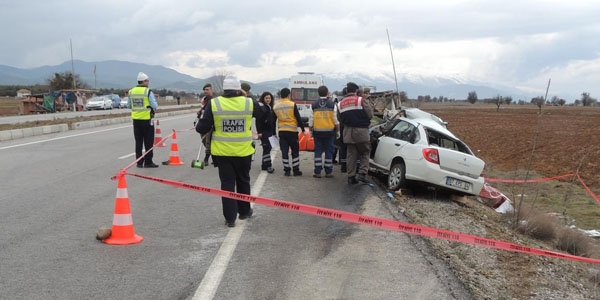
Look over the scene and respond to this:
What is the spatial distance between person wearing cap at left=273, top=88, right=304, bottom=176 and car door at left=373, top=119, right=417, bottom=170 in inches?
65.0

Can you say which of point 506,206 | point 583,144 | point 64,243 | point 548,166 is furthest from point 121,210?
point 583,144

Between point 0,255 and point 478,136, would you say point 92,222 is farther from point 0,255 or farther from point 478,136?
point 478,136

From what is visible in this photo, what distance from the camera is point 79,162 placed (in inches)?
447

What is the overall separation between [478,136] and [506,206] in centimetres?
1876

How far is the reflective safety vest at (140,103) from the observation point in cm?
1071

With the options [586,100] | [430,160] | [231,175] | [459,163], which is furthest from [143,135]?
[586,100]

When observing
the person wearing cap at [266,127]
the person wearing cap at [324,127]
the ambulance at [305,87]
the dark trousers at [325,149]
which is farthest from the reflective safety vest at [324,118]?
the ambulance at [305,87]

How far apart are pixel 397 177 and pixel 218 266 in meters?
5.26

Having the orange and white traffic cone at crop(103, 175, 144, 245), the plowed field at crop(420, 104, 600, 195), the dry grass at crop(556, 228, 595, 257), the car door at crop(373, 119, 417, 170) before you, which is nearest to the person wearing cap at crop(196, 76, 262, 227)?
the orange and white traffic cone at crop(103, 175, 144, 245)

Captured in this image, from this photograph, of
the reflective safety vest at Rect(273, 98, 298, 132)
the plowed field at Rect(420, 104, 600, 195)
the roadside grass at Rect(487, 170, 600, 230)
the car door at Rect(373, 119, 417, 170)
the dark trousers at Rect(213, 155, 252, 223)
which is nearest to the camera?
the dark trousers at Rect(213, 155, 252, 223)

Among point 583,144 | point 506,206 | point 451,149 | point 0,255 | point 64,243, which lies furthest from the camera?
point 583,144

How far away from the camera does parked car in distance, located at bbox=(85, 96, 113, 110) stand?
147ft

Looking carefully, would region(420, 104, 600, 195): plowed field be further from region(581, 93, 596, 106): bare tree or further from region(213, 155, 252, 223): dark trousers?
region(581, 93, 596, 106): bare tree

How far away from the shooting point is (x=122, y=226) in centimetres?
556
